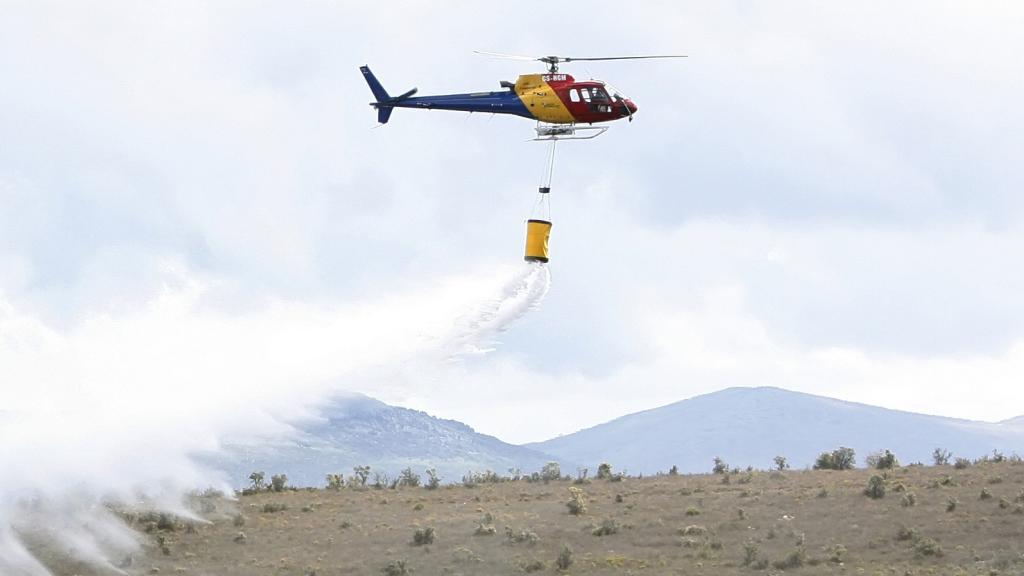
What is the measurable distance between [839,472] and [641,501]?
42.1ft

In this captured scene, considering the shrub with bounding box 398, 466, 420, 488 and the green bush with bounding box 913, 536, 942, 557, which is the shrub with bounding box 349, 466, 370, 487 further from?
the green bush with bounding box 913, 536, 942, 557

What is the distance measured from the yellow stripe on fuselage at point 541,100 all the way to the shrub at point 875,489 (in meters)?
19.7

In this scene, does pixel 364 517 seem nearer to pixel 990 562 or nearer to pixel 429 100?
pixel 429 100

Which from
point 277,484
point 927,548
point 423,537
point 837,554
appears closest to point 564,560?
point 423,537

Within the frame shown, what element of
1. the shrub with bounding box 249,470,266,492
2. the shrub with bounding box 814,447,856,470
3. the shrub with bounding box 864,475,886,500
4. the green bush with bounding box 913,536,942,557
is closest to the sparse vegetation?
the green bush with bounding box 913,536,942,557

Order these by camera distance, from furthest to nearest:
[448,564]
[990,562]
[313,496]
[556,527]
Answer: [313,496] < [556,527] < [448,564] < [990,562]

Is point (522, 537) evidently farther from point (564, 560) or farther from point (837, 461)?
point (837, 461)

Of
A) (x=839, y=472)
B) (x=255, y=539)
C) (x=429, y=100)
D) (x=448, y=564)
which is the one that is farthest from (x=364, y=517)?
(x=839, y=472)

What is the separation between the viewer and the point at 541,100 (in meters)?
62.8

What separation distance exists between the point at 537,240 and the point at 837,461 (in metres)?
26.2

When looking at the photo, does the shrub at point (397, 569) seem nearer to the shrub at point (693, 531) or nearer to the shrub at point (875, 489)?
the shrub at point (693, 531)

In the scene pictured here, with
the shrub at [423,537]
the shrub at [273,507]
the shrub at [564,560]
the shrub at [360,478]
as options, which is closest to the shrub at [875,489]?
the shrub at [564,560]

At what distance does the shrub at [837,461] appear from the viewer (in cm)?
7731

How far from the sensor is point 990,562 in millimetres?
52531
